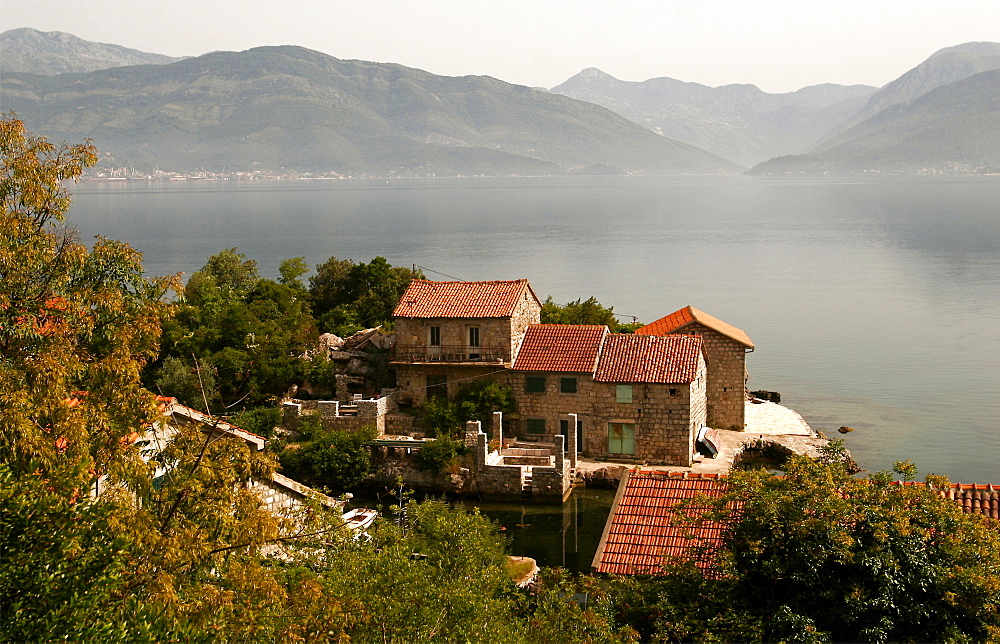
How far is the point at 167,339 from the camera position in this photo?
3541 centimetres

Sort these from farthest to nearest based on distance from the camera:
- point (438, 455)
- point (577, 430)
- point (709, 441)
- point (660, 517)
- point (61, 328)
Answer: point (709, 441) → point (577, 430) → point (438, 455) → point (660, 517) → point (61, 328)

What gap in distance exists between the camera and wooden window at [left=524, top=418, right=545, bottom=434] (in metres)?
30.4

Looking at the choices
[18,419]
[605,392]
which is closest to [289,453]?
[605,392]

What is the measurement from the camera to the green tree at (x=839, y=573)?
36.9 feet

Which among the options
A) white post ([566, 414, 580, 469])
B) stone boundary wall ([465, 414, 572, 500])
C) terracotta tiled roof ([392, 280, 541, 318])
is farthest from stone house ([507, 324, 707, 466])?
stone boundary wall ([465, 414, 572, 500])

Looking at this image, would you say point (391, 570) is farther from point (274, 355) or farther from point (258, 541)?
point (274, 355)

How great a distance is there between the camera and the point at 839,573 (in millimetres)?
11906

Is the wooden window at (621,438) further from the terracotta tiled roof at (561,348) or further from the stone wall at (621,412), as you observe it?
the terracotta tiled roof at (561,348)

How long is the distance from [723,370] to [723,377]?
24 cm

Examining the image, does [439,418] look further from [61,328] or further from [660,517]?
[61,328]

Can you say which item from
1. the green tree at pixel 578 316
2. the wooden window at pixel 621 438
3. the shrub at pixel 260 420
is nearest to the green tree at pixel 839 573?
the wooden window at pixel 621 438

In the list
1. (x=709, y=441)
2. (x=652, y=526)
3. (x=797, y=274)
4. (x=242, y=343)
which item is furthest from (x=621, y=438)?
(x=797, y=274)

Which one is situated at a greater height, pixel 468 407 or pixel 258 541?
pixel 258 541

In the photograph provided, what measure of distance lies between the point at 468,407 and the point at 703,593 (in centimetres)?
1791
